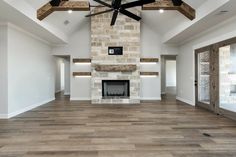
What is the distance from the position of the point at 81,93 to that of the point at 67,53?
2060 millimetres

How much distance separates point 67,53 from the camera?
9.79m

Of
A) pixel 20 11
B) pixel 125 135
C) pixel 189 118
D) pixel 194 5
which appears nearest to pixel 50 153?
pixel 125 135

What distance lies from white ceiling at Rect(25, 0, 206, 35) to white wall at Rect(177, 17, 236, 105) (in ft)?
3.24

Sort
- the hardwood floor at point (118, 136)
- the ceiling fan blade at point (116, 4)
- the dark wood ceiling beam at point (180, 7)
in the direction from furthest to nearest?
the dark wood ceiling beam at point (180, 7), the ceiling fan blade at point (116, 4), the hardwood floor at point (118, 136)

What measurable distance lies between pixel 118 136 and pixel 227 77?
12.5ft

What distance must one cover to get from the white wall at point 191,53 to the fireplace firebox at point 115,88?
2568mm

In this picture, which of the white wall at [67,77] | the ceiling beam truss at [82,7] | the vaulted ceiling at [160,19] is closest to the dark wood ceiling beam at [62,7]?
the ceiling beam truss at [82,7]

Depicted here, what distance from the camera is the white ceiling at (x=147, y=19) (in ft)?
18.4

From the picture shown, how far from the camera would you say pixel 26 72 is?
6875 millimetres

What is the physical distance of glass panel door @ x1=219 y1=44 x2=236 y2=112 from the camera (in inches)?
217

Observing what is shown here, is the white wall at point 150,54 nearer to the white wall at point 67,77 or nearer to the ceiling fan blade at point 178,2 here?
the ceiling fan blade at point 178,2

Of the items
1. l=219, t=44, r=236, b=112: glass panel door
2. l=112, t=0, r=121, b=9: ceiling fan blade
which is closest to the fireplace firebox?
l=219, t=44, r=236, b=112: glass panel door

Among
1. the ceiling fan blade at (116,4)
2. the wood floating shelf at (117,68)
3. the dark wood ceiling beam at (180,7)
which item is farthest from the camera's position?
the wood floating shelf at (117,68)

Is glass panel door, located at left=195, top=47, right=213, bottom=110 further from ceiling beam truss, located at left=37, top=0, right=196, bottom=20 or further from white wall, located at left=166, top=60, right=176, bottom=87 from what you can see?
white wall, located at left=166, top=60, right=176, bottom=87
